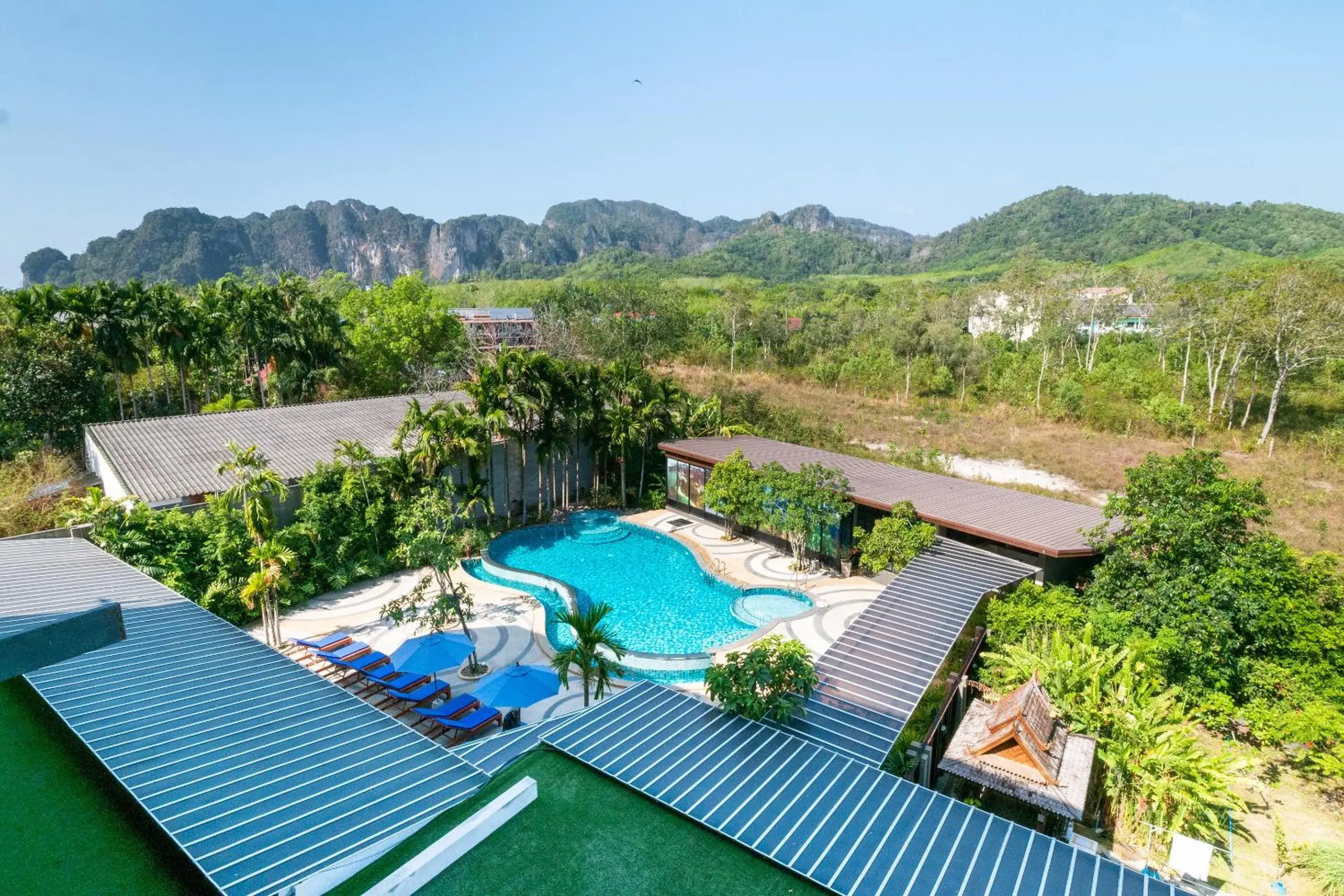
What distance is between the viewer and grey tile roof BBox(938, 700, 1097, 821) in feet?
30.1

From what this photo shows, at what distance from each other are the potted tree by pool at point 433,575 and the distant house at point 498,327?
1725 cm

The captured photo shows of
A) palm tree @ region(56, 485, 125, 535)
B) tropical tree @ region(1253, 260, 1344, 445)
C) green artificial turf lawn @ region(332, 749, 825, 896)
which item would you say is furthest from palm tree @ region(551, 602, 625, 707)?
tropical tree @ region(1253, 260, 1344, 445)

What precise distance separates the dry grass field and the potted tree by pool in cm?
2154

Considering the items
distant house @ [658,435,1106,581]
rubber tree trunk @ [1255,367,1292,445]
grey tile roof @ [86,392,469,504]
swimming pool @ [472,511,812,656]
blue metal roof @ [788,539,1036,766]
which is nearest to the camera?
blue metal roof @ [788,539,1036,766]

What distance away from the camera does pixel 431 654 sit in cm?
1288

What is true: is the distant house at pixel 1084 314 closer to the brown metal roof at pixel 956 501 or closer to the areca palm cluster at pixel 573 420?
the areca palm cluster at pixel 573 420

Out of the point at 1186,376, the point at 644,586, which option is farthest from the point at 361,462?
the point at 1186,376

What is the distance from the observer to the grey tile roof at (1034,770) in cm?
919

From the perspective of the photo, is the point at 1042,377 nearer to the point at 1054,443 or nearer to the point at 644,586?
the point at 1054,443

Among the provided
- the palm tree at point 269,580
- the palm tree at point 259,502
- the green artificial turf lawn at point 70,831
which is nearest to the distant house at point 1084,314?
the palm tree at point 259,502

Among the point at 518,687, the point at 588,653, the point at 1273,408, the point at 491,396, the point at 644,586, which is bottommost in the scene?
the point at 644,586

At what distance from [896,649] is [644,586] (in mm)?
9006

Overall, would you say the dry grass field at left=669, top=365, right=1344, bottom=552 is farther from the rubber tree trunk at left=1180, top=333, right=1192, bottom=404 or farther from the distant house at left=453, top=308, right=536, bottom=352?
the distant house at left=453, top=308, right=536, bottom=352

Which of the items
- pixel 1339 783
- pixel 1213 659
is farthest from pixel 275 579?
pixel 1339 783
